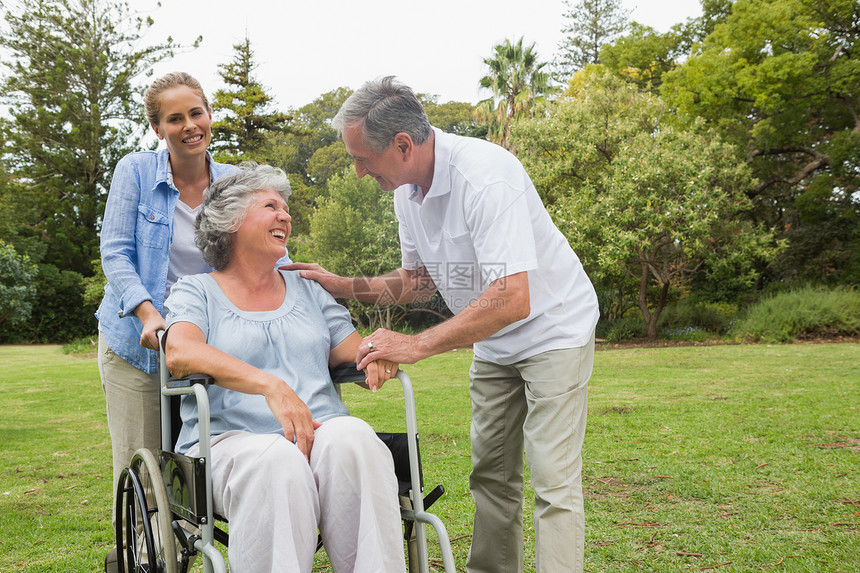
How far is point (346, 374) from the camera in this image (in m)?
2.05

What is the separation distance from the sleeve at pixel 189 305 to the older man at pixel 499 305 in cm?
35

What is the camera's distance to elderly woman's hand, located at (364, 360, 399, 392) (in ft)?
6.19

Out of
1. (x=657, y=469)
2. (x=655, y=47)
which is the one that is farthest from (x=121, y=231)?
(x=655, y=47)

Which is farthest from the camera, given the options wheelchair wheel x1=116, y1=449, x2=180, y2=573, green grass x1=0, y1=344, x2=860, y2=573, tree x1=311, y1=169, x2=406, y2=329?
tree x1=311, y1=169, x2=406, y2=329

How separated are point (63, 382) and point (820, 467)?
31.8 ft

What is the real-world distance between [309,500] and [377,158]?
3.21 ft

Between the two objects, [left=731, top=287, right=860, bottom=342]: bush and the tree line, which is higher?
the tree line

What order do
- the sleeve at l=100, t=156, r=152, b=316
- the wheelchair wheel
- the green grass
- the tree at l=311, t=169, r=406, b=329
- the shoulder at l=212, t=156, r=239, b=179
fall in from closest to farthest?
the wheelchair wheel < the sleeve at l=100, t=156, r=152, b=316 < the shoulder at l=212, t=156, r=239, b=179 < the green grass < the tree at l=311, t=169, r=406, b=329

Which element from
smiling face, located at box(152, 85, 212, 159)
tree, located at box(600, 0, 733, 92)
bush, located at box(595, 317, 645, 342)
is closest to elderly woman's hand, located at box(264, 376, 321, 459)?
smiling face, located at box(152, 85, 212, 159)

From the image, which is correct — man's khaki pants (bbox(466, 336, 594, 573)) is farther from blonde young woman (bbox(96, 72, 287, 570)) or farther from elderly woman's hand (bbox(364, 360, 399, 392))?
blonde young woman (bbox(96, 72, 287, 570))

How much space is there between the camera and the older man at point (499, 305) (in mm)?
1848

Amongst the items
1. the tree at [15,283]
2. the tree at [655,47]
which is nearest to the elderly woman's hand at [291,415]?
the tree at [15,283]

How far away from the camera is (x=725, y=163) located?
14109 millimetres

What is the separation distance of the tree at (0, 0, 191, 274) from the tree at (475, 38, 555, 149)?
35.5 feet
